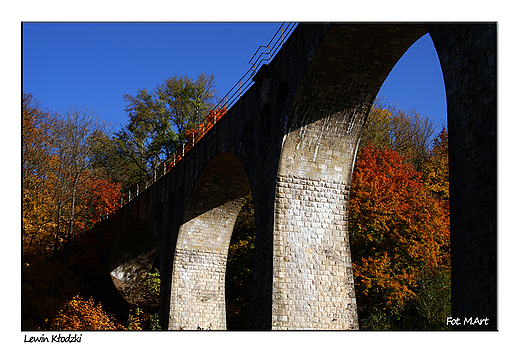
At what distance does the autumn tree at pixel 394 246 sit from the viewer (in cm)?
2139

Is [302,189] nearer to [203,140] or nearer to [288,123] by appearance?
[288,123]

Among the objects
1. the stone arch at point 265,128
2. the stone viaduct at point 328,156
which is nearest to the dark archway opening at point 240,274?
the stone viaduct at point 328,156

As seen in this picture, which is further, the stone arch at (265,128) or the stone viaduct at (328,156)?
the stone arch at (265,128)

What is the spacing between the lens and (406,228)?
912 inches

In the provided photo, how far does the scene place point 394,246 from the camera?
76.0 feet

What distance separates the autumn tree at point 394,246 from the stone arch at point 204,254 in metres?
5.22

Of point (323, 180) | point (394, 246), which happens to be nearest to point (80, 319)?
point (323, 180)

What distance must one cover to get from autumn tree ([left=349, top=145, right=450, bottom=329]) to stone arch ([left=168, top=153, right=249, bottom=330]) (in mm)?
5218

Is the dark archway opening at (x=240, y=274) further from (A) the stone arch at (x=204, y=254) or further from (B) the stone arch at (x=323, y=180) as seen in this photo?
(B) the stone arch at (x=323, y=180)

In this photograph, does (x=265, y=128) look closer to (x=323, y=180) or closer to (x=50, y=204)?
(x=323, y=180)

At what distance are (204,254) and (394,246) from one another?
765cm
